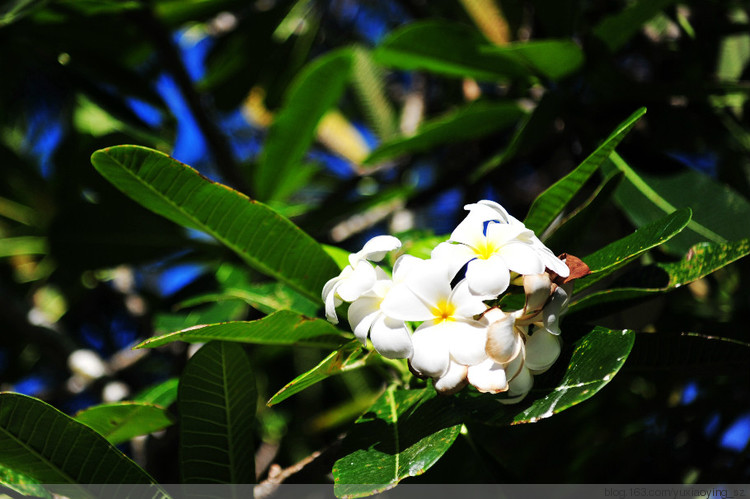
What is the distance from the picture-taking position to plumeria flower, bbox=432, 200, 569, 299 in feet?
2.15

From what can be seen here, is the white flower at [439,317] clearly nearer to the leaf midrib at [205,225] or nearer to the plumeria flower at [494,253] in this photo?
the plumeria flower at [494,253]

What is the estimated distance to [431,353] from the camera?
2.14ft

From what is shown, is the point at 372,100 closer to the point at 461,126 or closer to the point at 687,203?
the point at 461,126

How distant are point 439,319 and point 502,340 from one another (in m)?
0.07

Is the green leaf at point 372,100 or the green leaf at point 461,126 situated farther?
the green leaf at point 372,100

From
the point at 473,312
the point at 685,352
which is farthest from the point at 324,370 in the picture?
the point at 685,352

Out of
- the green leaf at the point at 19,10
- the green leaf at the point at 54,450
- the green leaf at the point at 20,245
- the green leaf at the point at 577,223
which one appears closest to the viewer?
the green leaf at the point at 54,450

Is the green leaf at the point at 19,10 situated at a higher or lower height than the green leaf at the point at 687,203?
higher

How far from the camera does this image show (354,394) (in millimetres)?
2020

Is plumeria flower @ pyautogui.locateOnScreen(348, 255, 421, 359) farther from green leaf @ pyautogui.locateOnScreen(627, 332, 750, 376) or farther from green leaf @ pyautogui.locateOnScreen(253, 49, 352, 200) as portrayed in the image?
green leaf @ pyautogui.locateOnScreen(253, 49, 352, 200)

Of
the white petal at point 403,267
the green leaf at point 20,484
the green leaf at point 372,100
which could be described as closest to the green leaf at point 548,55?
the white petal at point 403,267

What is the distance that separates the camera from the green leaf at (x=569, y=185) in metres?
0.76

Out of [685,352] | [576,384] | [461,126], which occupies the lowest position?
[685,352]

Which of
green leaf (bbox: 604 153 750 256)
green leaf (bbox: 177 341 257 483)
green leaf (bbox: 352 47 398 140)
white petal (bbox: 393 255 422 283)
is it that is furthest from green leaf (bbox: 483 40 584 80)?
green leaf (bbox: 352 47 398 140)
